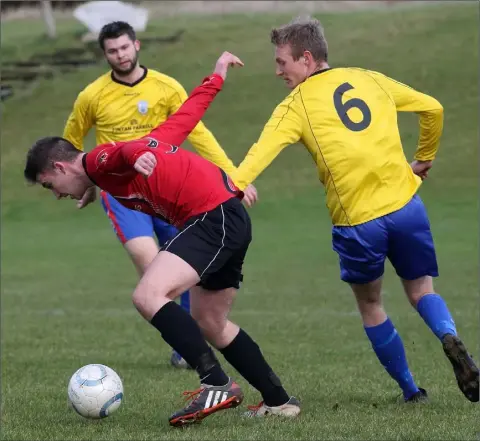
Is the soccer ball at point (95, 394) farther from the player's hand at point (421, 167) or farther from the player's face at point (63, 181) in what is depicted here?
the player's hand at point (421, 167)

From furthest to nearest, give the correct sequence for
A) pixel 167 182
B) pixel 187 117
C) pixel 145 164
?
1. pixel 187 117
2. pixel 167 182
3. pixel 145 164

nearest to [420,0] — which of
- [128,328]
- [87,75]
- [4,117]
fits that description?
[87,75]

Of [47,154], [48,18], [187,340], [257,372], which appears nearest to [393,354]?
[257,372]

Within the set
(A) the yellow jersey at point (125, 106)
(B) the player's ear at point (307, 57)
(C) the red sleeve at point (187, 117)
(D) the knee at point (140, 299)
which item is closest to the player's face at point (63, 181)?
(C) the red sleeve at point (187, 117)

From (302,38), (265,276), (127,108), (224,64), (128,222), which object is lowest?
(265,276)

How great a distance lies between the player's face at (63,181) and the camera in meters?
5.62

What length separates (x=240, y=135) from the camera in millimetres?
26094

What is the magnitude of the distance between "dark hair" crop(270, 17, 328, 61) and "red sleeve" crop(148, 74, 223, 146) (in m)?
0.49

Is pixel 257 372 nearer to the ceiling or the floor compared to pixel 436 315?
nearer to the floor

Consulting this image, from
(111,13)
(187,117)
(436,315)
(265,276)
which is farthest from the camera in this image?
(111,13)

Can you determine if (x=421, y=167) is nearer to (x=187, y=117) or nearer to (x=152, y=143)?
(x=187, y=117)

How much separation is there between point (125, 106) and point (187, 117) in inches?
93.6

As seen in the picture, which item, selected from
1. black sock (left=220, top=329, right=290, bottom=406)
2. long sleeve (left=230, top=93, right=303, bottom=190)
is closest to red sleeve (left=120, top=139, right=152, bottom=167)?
long sleeve (left=230, top=93, right=303, bottom=190)

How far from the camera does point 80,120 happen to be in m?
8.42
